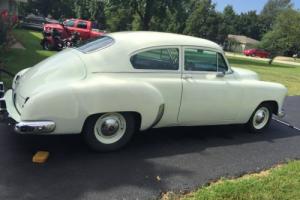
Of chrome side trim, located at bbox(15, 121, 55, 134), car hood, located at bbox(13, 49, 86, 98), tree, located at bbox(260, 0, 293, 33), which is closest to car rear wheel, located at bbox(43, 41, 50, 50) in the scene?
car hood, located at bbox(13, 49, 86, 98)

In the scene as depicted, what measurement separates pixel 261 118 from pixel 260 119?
29 mm

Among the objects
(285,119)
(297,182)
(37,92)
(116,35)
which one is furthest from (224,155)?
(285,119)

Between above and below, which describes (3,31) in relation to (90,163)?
above

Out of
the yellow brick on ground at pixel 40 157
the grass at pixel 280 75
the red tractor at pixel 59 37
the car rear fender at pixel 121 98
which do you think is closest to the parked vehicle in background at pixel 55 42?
the red tractor at pixel 59 37

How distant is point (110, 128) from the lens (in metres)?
5.29

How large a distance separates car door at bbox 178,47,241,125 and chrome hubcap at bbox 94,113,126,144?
0.97 metres

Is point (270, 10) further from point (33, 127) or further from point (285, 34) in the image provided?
point (33, 127)

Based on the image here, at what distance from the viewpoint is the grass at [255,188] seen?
4410 mm

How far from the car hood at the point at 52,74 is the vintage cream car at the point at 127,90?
1 centimetres

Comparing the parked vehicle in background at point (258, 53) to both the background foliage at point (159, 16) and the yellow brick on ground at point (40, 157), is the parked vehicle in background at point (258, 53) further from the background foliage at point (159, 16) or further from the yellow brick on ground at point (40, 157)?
the yellow brick on ground at point (40, 157)

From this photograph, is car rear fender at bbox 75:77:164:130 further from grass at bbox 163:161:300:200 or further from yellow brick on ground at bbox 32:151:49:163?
grass at bbox 163:161:300:200

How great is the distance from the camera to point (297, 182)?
4.98m

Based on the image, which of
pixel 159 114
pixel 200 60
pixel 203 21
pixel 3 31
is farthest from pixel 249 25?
pixel 159 114

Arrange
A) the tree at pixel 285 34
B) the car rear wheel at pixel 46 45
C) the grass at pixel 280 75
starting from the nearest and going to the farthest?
the grass at pixel 280 75 < the car rear wheel at pixel 46 45 < the tree at pixel 285 34
